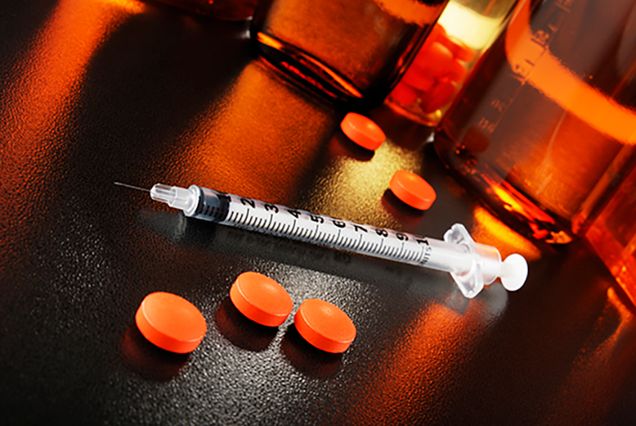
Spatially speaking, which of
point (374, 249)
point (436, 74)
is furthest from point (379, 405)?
point (436, 74)

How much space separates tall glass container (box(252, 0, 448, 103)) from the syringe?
26 centimetres

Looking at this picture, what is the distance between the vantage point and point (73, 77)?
882 mm

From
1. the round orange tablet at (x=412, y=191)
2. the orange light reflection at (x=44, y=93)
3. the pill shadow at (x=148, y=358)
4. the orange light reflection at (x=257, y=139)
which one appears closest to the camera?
the pill shadow at (x=148, y=358)

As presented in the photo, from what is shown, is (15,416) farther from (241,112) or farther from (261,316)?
(241,112)

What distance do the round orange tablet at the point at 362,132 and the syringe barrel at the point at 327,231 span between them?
7.9 inches

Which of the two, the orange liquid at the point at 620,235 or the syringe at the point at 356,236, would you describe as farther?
the orange liquid at the point at 620,235

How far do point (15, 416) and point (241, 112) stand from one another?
0.54 m

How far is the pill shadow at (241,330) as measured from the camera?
646 millimetres

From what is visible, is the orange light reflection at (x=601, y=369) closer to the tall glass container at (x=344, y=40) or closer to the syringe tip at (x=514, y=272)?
the syringe tip at (x=514, y=272)

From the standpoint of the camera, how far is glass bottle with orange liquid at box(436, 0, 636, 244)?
938 mm

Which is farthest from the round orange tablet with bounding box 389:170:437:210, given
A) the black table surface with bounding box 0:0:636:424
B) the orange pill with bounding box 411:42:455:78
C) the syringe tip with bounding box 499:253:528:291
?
the orange pill with bounding box 411:42:455:78

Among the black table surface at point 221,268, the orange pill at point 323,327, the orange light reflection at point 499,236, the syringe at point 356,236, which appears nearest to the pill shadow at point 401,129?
the black table surface at point 221,268

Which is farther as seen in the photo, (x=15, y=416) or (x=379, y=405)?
(x=379, y=405)

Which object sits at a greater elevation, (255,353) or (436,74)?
(436,74)
